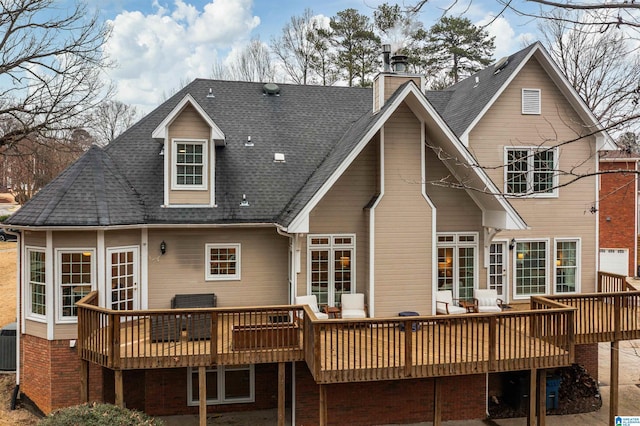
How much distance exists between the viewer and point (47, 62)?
663 inches

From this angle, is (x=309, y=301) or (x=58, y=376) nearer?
(x=58, y=376)

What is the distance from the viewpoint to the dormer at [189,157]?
453 inches

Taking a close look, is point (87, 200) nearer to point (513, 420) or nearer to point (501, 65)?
point (513, 420)

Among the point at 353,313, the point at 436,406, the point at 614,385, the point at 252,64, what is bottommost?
the point at 614,385

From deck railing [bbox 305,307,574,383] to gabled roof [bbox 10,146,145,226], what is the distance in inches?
217

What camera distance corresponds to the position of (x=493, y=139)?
12.7 m

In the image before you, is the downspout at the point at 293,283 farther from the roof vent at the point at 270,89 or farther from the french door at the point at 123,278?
the roof vent at the point at 270,89

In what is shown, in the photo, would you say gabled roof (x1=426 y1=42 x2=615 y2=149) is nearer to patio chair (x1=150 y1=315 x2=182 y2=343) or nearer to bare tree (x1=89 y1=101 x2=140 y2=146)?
patio chair (x1=150 y1=315 x2=182 y2=343)

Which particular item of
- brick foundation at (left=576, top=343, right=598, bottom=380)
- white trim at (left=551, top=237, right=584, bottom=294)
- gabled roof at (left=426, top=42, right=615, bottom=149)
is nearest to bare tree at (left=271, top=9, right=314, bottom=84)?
gabled roof at (left=426, top=42, right=615, bottom=149)

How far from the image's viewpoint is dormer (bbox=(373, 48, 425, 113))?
11.8 meters

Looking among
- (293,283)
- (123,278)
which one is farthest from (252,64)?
(293,283)

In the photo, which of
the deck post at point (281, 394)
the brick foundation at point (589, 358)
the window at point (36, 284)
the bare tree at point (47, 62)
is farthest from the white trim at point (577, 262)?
the bare tree at point (47, 62)

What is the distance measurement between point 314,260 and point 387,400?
3961mm

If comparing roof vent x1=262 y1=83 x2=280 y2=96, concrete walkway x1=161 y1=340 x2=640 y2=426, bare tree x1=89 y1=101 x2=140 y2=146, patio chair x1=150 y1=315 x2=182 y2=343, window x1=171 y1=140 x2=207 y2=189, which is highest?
bare tree x1=89 y1=101 x2=140 y2=146
